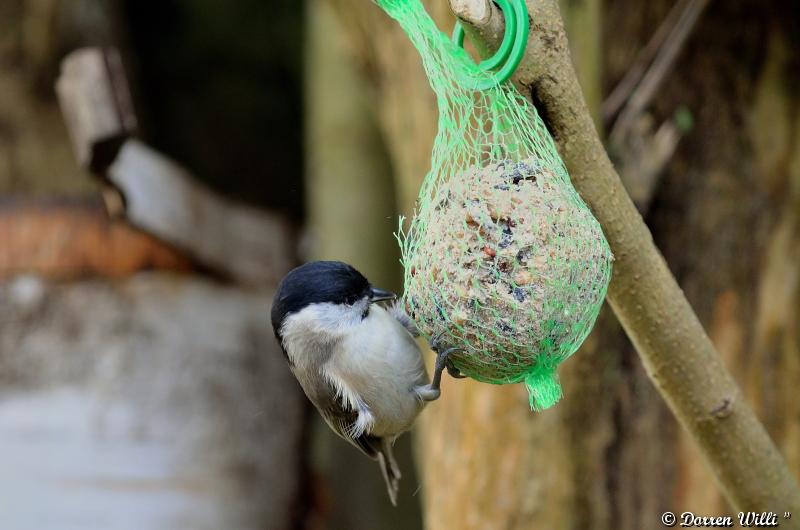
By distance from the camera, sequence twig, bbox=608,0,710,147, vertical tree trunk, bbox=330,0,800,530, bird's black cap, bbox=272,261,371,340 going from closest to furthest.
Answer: bird's black cap, bbox=272,261,371,340 < twig, bbox=608,0,710,147 < vertical tree trunk, bbox=330,0,800,530

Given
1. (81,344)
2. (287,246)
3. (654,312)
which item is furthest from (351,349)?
(287,246)

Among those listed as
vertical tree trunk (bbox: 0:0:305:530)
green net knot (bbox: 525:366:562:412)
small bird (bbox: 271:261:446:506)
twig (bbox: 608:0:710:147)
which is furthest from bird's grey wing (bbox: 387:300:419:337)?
vertical tree trunk (bbox: 0:0:305:530)

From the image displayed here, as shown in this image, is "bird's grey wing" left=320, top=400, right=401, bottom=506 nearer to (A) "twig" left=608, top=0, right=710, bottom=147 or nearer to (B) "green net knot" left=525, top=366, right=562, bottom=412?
(B) "green net knot" left=525, top=366, right=562, bottom=412

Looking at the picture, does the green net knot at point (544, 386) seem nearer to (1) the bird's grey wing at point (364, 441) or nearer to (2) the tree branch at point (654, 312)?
(2) the tree branch at point (654, 312)

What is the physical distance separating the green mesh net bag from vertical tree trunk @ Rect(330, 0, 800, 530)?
0.99 meters

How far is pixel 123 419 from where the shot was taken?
3.47m

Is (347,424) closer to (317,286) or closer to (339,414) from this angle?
(339,414)

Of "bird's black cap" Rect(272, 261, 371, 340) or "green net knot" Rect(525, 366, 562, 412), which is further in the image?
"bird's black cap" Rect(272, 261, 371, 340)

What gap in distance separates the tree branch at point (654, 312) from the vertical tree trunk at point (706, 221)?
70 centimetres

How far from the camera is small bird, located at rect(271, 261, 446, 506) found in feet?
5.79

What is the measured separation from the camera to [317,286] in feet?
5.69

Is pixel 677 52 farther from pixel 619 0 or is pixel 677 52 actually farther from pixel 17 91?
pixel 17 91

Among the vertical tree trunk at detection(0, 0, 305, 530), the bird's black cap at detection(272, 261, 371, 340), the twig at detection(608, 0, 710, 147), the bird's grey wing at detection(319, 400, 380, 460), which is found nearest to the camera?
the bird's black cap at detection(272, 261, 371, 340)

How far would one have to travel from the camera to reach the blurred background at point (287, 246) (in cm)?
248
